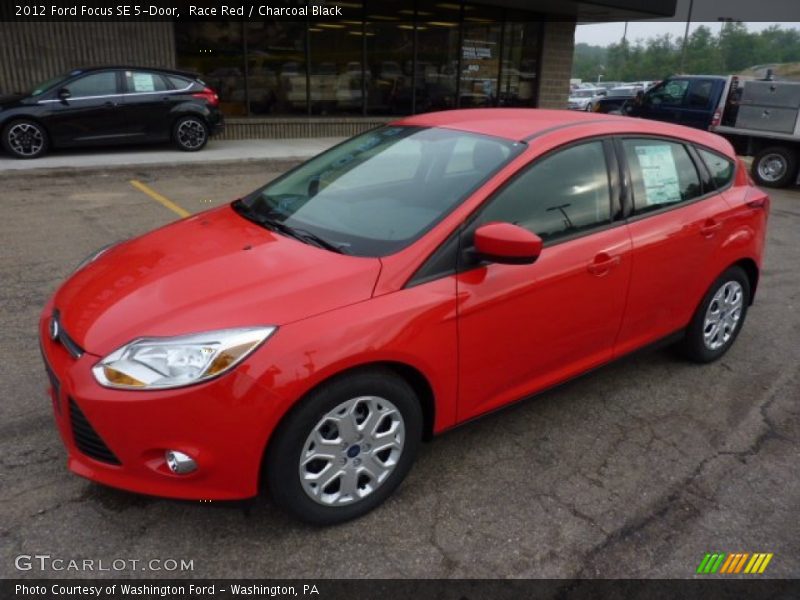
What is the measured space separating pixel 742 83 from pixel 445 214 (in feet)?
40.9

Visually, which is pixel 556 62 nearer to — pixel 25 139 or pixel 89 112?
pixel 89 112

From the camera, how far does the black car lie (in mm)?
10312

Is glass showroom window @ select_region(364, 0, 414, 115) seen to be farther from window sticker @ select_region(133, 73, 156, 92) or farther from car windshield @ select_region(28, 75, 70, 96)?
car windshield @ select_region(28, 75, 70, 96)

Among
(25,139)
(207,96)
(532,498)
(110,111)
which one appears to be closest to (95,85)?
(110,111)

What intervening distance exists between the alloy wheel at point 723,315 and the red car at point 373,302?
8.0 inches

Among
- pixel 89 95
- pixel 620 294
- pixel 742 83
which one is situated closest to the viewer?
pixel 620 294

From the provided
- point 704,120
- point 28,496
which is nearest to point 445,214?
point 28,496

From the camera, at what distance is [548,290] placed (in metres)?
3.04

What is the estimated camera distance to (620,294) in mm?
3387

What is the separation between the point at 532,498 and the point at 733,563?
0.81m

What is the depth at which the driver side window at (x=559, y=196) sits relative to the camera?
9.82 ft

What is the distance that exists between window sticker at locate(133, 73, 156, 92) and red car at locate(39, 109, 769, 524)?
28.3ft

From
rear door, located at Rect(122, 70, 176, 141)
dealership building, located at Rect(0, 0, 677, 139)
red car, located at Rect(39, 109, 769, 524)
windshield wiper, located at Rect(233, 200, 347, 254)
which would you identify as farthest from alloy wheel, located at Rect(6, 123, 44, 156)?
windshield wiper, located at Rect(233, 200, 347, 254)
